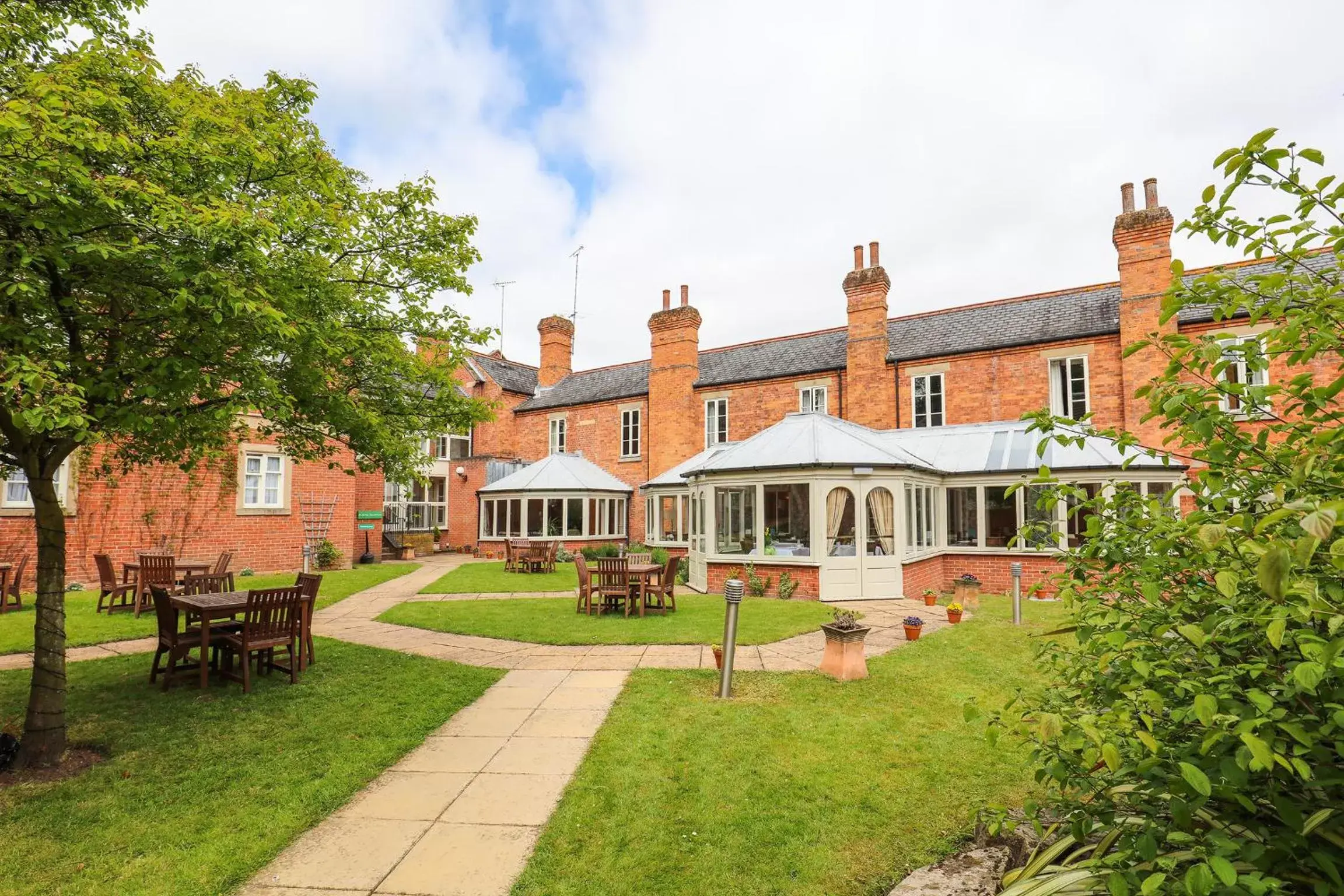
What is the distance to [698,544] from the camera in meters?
16.6

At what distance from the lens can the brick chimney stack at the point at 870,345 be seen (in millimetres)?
20078

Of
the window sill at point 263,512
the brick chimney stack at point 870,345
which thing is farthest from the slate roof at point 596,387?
the window sill at point 263,512

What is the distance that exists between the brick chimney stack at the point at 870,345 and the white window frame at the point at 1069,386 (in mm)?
4296

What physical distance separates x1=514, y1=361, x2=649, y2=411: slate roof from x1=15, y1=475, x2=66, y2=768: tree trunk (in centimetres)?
2033

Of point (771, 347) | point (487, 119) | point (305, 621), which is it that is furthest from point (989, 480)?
point (305, 621)

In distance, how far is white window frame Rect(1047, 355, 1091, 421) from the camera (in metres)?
17.5

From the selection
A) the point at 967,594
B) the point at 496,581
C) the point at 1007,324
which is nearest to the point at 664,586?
the point at 967,594

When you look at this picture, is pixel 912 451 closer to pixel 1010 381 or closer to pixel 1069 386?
pixel 1010 381

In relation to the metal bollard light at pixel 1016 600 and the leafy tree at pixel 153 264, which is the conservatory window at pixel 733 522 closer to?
the metal bollard light at pixel 1016 600

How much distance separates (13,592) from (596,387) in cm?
1894

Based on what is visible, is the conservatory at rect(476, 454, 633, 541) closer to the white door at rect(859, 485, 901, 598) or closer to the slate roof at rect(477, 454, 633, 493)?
the slate roof at rect(477, 454, 633, 493)

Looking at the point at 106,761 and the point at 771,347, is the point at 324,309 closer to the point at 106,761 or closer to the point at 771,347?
the point at 106,761

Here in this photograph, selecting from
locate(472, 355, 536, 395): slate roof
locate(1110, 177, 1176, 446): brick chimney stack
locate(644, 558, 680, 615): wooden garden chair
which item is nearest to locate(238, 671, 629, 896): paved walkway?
locate(644, 558, 680, 615): wooden garden chair

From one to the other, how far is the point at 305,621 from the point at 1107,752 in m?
8.46
